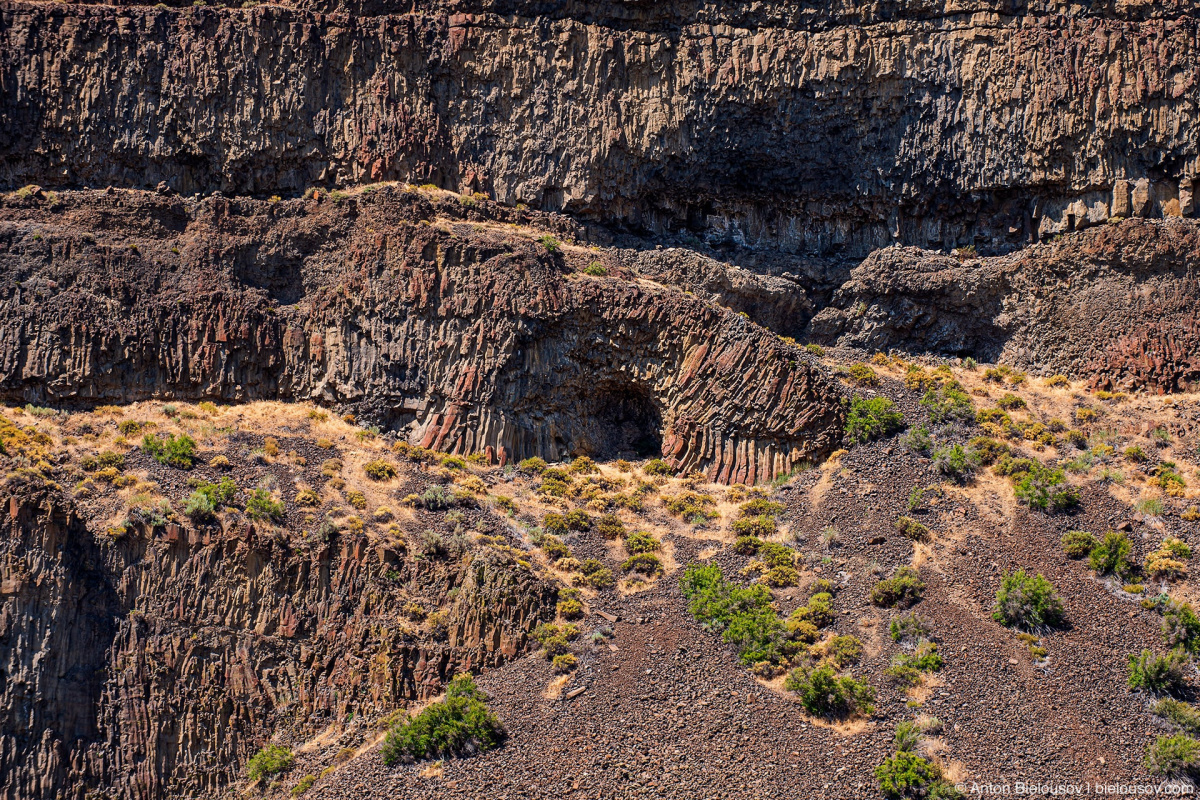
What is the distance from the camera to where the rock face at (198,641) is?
28516 mm

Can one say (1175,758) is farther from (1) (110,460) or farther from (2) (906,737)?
(1) (110,460)

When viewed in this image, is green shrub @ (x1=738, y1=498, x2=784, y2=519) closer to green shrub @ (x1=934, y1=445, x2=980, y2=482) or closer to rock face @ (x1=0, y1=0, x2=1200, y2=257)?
green shrub @ (x1=934, y1=445, x2=980, y2=482)

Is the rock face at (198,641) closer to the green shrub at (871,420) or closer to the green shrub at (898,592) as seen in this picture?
the green shrub at (898,592)

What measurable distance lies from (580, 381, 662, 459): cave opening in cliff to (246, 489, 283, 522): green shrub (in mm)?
11326

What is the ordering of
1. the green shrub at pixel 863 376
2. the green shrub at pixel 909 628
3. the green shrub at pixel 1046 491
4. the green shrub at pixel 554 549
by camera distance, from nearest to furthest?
the green shrub at pixel 909 628
the green shrub at pixel 554 549
the green shrub at pixel 1046 491
the green shrub at pixel 863 376

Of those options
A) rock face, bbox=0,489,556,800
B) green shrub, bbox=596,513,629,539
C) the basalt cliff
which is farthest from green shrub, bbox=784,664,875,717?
green shrub, bbox=596,513,629,539

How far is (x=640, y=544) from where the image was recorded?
3469 cm

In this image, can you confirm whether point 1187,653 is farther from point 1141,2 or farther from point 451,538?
point 1141,2

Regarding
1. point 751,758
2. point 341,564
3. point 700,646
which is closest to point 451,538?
point 341,564

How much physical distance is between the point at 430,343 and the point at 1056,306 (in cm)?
2248

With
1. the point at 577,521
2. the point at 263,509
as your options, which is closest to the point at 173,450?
the point at 263,509

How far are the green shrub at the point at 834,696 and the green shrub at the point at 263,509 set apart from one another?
572 inches

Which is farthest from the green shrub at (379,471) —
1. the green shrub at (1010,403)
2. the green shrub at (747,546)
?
the green shrub at (1010,403)

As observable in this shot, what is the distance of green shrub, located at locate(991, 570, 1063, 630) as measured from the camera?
98.3ft
